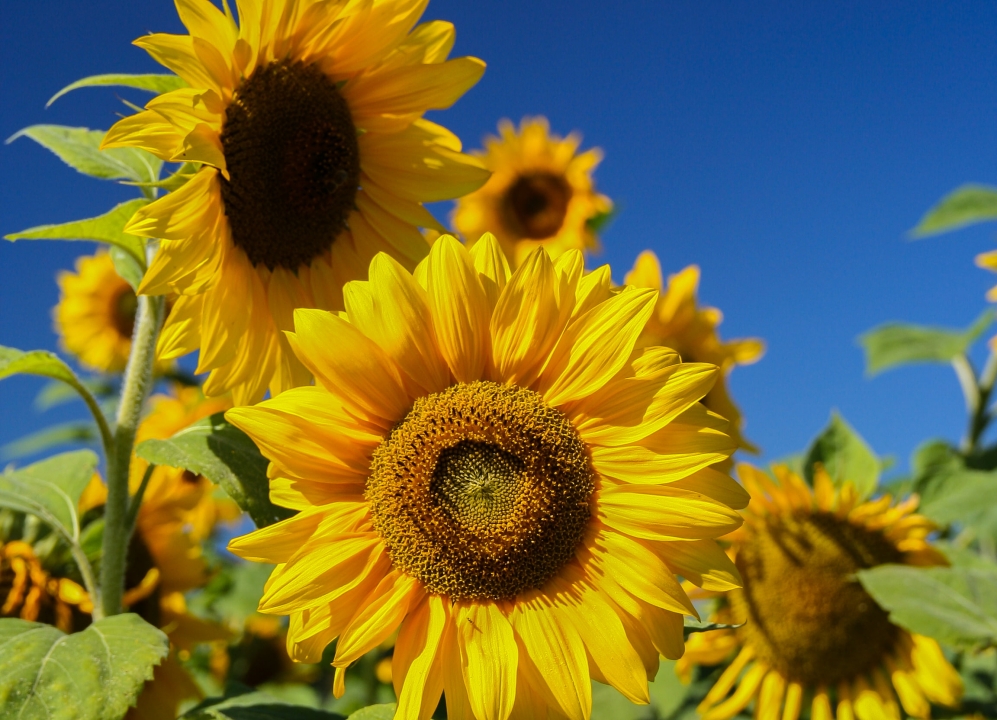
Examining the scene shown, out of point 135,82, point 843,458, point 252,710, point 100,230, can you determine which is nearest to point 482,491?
point 252,710

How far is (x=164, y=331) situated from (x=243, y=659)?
2.91 m

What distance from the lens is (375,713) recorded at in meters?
1.85

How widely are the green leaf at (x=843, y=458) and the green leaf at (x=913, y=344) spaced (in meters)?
1.71

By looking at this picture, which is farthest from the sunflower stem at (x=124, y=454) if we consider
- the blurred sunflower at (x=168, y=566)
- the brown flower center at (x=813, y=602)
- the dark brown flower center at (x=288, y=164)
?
the brown flower center at (x=813, y=602)

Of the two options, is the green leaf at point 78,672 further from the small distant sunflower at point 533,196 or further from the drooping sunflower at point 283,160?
the small distant sunflower at point 533,196

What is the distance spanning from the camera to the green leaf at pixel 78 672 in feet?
6.00

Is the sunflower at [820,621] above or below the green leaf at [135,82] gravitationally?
below

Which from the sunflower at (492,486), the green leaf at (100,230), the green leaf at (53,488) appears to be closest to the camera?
the sunflower at (492,486)

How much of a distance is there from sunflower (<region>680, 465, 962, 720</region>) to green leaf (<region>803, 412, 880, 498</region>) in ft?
0.46

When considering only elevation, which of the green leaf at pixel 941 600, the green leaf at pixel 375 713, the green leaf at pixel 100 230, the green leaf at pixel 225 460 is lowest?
the green leaf at pixel 375 713

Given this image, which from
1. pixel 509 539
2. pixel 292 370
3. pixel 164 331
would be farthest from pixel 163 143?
pixel 509 539

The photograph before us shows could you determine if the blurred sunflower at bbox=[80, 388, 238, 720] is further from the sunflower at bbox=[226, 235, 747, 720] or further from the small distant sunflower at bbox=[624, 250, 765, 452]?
the small distant sunflower at bbox=[624, 250, 765, 452]

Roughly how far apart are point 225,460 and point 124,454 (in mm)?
368

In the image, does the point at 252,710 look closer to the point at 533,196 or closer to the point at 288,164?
the point at 288,164
